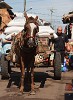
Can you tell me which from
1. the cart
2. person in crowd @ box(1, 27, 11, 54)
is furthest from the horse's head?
person in crowd @ box(1, 27, 11, 54)

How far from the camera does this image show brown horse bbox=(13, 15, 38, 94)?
384 inches

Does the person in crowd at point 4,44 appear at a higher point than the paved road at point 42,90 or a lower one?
higher

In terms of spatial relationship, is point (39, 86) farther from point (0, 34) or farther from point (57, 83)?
point (0, 34)

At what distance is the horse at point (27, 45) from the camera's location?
9773mm

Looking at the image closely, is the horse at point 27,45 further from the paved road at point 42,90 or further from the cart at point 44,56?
the cart at point 44,56

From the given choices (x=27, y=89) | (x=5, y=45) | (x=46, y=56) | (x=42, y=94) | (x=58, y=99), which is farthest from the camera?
(x=5, y=45)

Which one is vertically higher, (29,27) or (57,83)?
(29,27)

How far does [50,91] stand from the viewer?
36.2ft

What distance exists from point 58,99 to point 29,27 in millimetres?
2093

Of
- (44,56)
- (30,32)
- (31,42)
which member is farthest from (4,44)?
(31,42)

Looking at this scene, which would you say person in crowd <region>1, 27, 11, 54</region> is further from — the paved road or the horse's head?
the horse's head

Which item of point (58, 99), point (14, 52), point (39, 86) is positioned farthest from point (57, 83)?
point (58, 99)

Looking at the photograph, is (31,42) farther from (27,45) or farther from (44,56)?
(44,56)

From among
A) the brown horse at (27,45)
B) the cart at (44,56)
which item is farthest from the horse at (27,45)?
the cart at (44,56)
